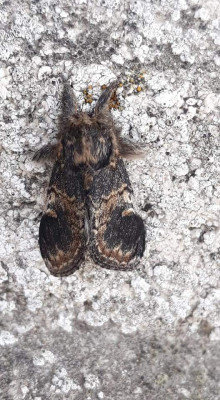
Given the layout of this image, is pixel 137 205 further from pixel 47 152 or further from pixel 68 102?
pixel 68 102

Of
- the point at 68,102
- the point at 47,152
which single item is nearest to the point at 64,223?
the point at 47,152

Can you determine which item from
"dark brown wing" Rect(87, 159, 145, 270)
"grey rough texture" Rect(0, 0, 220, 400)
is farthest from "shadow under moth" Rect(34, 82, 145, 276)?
"grey rough texture" Rect(0, 0, 220, 400)

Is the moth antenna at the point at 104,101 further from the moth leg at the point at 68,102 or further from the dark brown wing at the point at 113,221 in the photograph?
the dark brown wing at the point at 113,221

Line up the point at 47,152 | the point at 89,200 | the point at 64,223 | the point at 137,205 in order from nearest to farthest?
1. the point at 89,200
2. the point at 64,223
3. the point at 47,152
4. the point at 137,205

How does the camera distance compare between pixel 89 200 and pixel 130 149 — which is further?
pixel 130 149

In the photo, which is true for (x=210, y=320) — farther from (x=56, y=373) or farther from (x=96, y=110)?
(x=96, y=110)

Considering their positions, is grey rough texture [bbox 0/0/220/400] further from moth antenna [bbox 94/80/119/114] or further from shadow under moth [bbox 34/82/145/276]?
shadow under moth [bbox 34/82/145/276]
